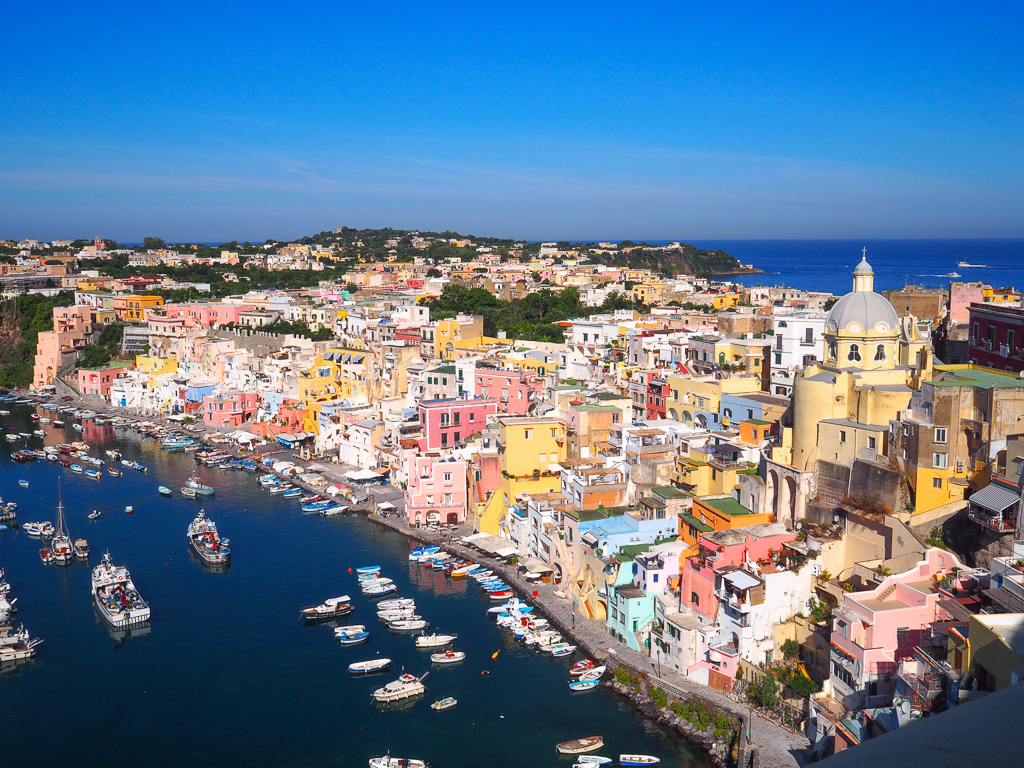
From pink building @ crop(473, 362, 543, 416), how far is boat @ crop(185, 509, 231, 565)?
791 centimetres

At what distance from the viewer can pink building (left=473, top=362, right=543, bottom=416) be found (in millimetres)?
23578

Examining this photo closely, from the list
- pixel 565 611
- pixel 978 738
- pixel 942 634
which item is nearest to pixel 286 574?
pixel 565 611

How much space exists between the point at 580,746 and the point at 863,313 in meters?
8.56

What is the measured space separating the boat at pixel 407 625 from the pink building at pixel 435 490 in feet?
16.0

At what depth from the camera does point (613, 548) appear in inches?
570

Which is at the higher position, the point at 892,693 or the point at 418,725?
the point at 892,693

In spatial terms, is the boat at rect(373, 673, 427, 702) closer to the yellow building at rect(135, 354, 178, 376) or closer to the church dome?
the church dome

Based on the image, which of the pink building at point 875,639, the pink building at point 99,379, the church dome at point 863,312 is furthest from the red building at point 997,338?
the pink building at point 99,379

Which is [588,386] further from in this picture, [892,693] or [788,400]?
[892,693]

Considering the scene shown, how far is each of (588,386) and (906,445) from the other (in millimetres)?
10386

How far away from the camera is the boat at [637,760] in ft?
35.4

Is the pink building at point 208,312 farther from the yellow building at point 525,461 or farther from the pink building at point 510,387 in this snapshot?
the yellow building at point 525,461

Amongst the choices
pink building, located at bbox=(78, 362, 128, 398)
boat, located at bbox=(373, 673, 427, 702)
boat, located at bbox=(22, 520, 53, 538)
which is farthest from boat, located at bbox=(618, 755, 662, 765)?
pink building, located at bbox=(78, 362, 128, 398)

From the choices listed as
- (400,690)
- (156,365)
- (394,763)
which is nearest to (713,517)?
(400,690)
